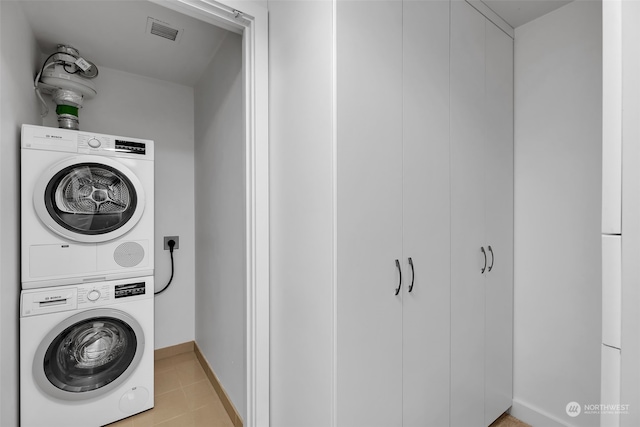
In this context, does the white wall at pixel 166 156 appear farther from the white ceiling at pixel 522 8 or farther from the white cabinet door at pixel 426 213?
the white ceiling at pixel 522 8

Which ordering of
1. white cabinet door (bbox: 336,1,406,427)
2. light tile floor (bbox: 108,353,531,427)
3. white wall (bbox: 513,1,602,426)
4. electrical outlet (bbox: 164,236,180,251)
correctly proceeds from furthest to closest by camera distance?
electrical outlet (bbox: 164,236,180,251) < light tile floor (bbox: 108,353,531,427) < white wall (bbox: 513,1,602,426) < white cabinet door (bbox: 336,1,406,427)

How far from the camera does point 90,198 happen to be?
1.87m

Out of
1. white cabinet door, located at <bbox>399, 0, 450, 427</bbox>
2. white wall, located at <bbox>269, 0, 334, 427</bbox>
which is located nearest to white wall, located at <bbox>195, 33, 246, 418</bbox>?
white wall, located at <bbox>269, 0, 334, 427</bbox>

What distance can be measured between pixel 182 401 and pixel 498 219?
245 centimetres

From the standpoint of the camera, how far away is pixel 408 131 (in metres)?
1.29

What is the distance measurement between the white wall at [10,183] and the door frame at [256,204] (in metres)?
1.08

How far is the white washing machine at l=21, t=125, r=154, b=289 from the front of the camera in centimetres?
168

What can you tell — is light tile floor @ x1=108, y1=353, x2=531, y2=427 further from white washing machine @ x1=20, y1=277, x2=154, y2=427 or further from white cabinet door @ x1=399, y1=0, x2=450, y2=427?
white cabinet door @ x1=399, y1=0, x2=450, y2=427

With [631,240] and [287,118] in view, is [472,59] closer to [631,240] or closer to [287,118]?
[287,118]

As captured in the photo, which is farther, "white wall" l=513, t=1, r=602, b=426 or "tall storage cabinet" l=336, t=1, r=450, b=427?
"white wall" l=513, t=1, r=602, b=426

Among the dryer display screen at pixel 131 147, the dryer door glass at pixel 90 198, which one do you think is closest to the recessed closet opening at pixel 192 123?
the dryer door glass at pixel 90 198

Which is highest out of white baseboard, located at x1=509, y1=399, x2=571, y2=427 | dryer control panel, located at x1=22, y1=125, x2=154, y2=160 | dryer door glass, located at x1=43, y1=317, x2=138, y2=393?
dryer control panel, located at x1=22, y1=125, x2=154, y2=160

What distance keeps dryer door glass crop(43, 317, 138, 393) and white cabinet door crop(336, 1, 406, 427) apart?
1.62 meters

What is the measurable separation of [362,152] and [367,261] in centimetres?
42
